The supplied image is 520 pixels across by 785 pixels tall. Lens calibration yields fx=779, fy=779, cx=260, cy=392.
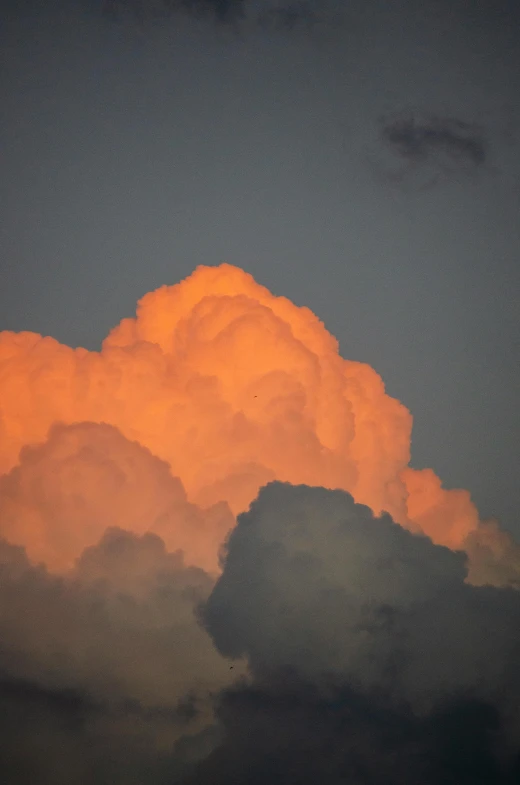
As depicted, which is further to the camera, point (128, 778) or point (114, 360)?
point (128, 778)

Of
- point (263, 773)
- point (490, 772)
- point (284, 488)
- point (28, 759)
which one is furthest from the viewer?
point (490, 772)

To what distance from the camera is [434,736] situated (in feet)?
370

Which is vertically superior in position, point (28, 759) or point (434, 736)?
point (434, 736)

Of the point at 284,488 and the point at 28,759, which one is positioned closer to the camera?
the point at 284,488

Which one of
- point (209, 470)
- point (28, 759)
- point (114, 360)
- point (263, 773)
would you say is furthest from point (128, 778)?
point (114, 360)

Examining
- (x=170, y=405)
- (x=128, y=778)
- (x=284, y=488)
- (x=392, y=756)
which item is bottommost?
(x=128, y=778)

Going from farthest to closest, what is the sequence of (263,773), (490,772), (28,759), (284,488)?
(490,772), (263,773), (28,759), (284,488)

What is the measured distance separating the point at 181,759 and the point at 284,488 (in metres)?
43.0

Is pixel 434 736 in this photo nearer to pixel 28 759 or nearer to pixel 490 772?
pixel 490 772

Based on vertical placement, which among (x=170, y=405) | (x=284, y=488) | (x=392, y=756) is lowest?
(x=392, y=756)

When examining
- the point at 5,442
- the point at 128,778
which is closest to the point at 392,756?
the point at 128,778

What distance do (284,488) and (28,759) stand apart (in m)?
48.7

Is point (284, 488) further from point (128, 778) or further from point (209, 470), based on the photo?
point (128, 778)

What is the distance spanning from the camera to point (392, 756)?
4304 inches
